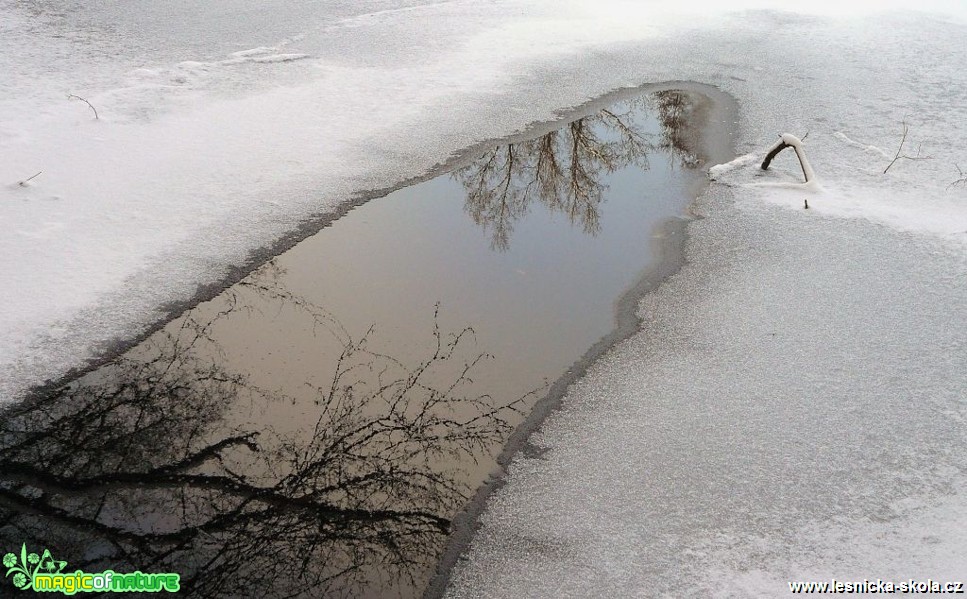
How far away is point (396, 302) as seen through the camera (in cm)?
402

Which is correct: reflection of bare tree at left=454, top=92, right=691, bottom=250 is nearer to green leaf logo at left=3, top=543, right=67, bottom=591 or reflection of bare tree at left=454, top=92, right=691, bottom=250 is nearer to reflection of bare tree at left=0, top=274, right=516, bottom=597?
reflection of bare tree at left=0, top=274, right=516, bottom=597

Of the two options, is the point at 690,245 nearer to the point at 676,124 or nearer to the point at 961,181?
the point at 676,124

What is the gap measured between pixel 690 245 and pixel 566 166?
1410 millimetres

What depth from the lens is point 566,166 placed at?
18.8ft

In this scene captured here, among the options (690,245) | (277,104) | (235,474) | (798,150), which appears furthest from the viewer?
(277,104)

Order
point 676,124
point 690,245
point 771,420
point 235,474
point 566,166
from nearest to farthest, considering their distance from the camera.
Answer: point 235,474, point 771,420, point 690,245, point 566,166, point 676,124

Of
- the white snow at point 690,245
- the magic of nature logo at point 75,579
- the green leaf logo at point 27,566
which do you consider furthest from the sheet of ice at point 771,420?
the green leaf logo at point 27,566

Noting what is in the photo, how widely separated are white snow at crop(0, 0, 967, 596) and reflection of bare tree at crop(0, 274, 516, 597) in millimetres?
278

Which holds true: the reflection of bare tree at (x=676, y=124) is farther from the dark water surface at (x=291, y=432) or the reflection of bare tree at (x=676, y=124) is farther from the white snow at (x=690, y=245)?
the dark water surface at (x=291, y=432)

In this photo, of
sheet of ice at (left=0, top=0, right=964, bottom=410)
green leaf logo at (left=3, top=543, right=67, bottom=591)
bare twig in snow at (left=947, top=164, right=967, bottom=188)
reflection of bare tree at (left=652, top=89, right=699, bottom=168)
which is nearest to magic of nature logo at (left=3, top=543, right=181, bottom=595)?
green leaf logo at (left=3, top=543, right=67, bottom=591)

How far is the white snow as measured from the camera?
2.79 m

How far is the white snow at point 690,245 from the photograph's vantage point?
279 centimetres

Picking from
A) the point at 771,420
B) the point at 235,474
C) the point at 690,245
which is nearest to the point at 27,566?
the point at 235,474

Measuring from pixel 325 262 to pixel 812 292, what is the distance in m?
2.67
